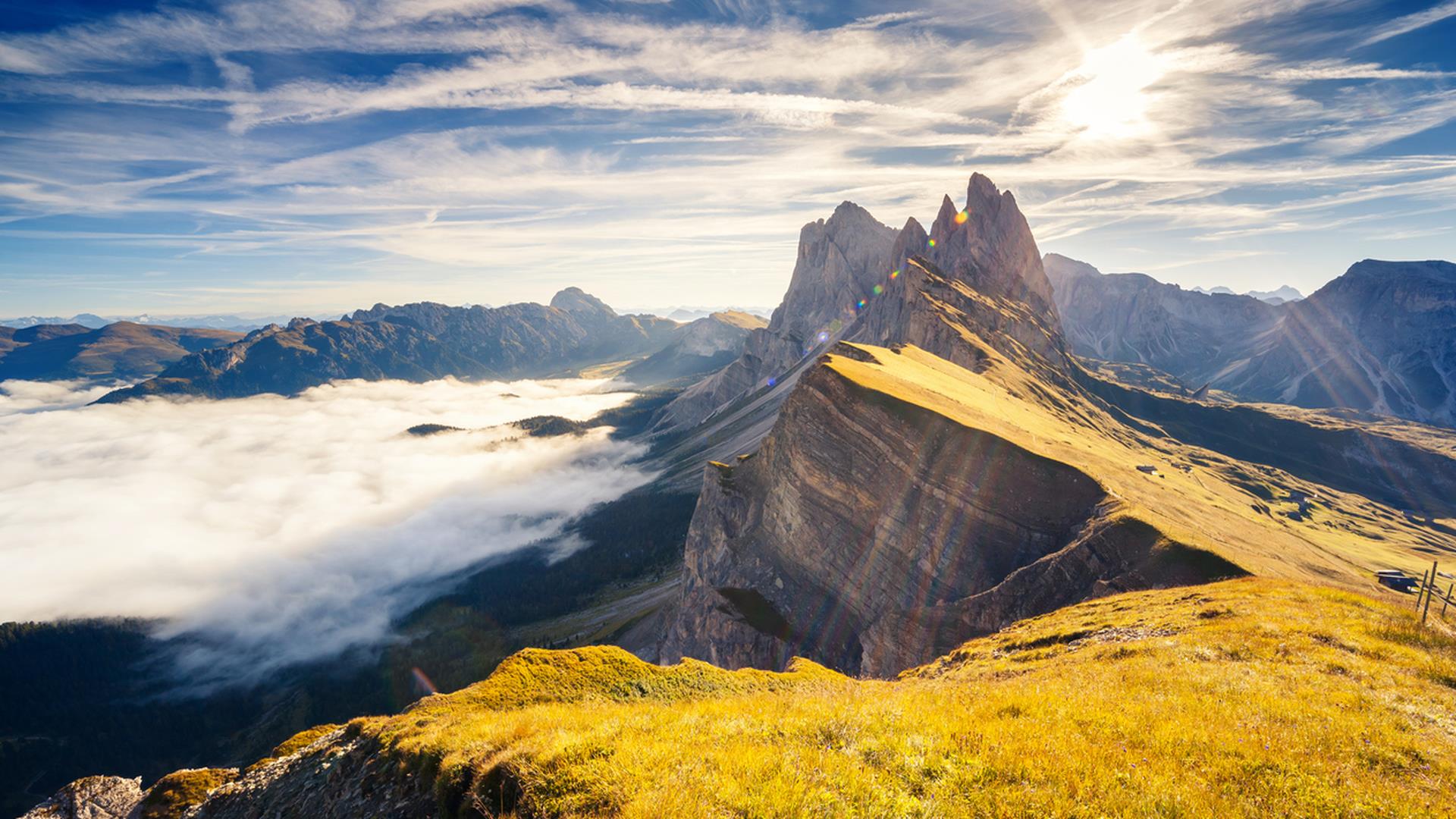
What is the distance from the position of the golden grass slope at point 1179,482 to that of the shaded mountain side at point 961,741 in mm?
26026

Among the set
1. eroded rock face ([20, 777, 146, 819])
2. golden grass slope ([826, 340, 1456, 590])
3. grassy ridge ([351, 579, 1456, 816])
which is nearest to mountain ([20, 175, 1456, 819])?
grassy ridge ([351, 579, 1456, 816])

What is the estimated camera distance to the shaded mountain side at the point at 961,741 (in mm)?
8625

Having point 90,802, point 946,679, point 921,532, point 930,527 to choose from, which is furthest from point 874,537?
point 90,802

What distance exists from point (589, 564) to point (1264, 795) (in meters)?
203

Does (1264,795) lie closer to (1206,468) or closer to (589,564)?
(1206,468)

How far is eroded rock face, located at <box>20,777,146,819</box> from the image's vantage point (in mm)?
30031

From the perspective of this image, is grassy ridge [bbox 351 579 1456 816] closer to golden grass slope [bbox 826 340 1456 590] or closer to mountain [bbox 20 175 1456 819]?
mountain [bbox 20 175 1456 819]

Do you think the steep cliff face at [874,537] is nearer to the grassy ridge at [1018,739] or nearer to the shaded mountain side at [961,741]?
the shaded mountain side at [961,741]

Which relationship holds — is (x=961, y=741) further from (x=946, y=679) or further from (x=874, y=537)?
(x=874, y=537)

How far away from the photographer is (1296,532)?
8494cm

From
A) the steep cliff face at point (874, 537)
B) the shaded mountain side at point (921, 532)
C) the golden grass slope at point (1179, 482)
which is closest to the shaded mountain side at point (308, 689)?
the shaded mountain side at point (921, 532)

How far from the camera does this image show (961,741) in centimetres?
1066

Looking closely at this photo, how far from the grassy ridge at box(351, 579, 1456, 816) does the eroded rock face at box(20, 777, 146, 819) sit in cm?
2713

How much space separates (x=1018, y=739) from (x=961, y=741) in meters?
1.20
